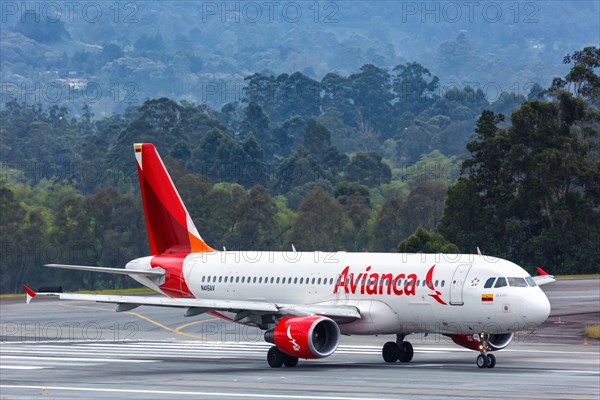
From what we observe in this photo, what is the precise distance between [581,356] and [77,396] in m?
20.4

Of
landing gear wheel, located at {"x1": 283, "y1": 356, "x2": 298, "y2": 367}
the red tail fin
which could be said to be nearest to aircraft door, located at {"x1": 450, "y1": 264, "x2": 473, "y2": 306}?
landing gear wheel, located at {"x1": 283, "y1": 356, "x2": 298, "y2": 367}

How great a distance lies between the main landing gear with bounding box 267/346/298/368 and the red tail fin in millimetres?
9133

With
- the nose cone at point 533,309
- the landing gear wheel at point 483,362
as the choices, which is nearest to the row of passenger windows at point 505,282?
the nose cone at point 533,309

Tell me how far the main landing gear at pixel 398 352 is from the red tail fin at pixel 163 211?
9.97 m

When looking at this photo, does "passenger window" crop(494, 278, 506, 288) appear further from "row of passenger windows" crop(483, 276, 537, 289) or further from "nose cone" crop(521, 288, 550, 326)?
"nose cone" crop(521, 288, 550, 326)

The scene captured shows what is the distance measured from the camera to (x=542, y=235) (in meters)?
94.4

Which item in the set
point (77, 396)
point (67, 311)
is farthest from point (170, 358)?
point (67, 311)

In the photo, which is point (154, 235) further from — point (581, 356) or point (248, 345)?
point (581, 356)

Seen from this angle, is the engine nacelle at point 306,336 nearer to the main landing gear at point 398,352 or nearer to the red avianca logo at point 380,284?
the red avianca logo at point 380,284

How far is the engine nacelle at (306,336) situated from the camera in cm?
4084

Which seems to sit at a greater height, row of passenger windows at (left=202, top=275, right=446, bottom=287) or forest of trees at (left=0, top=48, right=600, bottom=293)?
forest of trees at (left=0, top=48, right=600, bottom=293)

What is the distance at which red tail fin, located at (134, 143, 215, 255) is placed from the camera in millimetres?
51094

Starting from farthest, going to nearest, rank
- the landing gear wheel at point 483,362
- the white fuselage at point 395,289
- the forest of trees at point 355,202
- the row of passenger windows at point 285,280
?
the forest of trees at point 355,202
the row of passenger windows at point 285,280
the landing gear wheel at point 483,362
the white fuselage at point 395,289

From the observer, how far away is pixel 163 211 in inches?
2016
